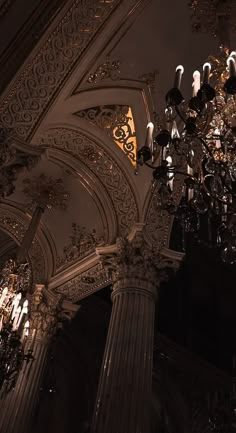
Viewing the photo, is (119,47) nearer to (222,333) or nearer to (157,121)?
(157,121)

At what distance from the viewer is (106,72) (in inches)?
249

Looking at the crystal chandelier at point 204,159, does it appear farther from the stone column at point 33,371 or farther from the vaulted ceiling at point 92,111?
the stone column at point 33,371

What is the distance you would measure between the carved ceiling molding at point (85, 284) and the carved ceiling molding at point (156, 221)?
4.26 ft

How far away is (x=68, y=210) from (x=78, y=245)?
0.74 metres

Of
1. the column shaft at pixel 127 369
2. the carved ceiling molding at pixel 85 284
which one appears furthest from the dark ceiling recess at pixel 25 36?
the carved ceiling molding at pixel 85 284

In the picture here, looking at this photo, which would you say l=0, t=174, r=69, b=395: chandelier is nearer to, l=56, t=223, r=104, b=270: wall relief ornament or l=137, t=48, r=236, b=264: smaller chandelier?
l=56, t=223, r=104, b=270: wall relief ornament

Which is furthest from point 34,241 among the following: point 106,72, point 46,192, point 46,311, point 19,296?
point 106,72

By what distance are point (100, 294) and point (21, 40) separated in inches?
340

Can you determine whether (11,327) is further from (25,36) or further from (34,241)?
(25,36)

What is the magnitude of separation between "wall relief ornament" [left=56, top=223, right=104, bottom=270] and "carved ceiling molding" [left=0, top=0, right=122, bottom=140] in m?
3.02

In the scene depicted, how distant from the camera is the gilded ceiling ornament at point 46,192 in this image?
322 inches

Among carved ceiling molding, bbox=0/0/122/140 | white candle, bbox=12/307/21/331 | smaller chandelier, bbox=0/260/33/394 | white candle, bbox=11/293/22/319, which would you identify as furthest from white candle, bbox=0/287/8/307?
carved ceiling molding, bbox=0/0/122/140

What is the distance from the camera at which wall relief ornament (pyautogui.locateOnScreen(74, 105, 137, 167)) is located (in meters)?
6.89

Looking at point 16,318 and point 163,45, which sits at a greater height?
Result: point 163,45
